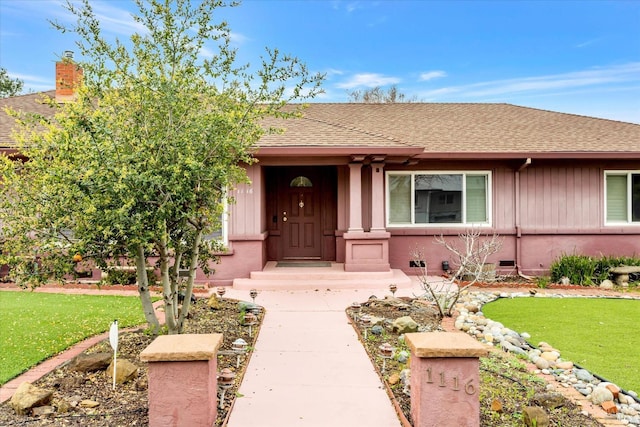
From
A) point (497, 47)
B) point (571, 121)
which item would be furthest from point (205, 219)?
point (497, 47)

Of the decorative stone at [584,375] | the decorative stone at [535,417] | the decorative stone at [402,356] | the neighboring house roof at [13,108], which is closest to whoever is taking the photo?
the decorative stone at [535,417]

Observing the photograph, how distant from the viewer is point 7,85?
27422mm

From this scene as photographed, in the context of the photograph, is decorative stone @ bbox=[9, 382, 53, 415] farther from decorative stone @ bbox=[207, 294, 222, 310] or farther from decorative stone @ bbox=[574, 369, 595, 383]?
decorative stone @ bbox=[574, 369, 595, 383]

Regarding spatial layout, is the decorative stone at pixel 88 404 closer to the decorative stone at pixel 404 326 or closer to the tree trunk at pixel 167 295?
the tree trunk at pixel 167 295

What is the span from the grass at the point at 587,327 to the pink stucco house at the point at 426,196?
301 cm

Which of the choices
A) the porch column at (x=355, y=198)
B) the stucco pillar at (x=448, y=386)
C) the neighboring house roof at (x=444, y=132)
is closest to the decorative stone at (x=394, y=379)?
the stucco pillar at (x=448, y=386)

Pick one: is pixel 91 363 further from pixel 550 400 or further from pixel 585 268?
pixel 585 268

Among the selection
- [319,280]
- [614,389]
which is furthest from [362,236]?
[614,389]

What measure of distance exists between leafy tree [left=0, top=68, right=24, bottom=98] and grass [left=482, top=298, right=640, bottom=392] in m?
31.5

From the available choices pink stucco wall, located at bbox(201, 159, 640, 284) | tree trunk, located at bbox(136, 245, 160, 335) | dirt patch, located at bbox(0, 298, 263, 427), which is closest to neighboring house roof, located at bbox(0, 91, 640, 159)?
pink stucco wall, located at bbox(201, 159, 640, 284)

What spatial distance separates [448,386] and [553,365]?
216cm

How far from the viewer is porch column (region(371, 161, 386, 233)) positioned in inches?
391

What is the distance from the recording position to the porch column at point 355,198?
9859 mm

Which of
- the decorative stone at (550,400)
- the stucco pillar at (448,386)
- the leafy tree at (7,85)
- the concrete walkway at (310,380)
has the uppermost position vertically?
the leafy tree at (7,85)
